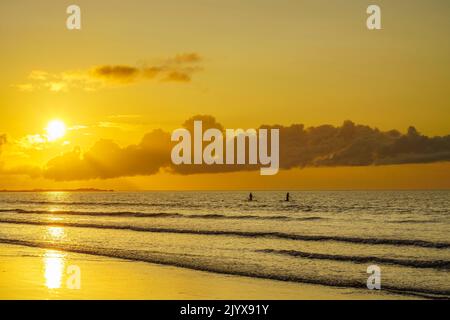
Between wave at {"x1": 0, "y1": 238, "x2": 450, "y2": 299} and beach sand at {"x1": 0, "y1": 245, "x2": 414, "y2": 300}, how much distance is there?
0.85 m

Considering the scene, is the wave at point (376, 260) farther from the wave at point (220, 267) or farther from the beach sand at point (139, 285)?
the beach sand at point (139, 285)

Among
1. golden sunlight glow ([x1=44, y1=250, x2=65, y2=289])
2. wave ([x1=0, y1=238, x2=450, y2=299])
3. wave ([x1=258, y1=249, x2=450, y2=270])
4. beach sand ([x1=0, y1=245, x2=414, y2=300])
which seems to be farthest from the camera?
wave ([x1=258, y1=249, x2=450, y2=270])

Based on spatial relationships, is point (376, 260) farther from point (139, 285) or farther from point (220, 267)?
point (139, 285)

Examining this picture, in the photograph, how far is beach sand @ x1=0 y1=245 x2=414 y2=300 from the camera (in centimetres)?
1778

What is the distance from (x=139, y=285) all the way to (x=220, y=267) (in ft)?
19.2

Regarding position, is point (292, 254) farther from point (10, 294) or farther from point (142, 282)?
point (10, 294)

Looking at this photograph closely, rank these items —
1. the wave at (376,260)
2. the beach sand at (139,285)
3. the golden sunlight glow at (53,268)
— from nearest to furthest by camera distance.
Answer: the beach sand at (139,285)
the golden sunlight glow at (53,268)
the wave at (376,260)

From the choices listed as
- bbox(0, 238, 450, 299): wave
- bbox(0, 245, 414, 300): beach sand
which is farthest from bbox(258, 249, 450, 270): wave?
bbox(0, 245, 414, 300): beach sand

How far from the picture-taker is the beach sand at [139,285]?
700 inches

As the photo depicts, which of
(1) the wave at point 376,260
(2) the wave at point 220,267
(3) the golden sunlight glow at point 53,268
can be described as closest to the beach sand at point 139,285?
(3) the golden sunlight glow at point 53,268

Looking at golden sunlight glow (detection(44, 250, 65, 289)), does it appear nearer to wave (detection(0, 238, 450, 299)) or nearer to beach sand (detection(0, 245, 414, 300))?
beach sand (detection(0, 245, 414, 300))

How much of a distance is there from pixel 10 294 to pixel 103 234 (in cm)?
2583

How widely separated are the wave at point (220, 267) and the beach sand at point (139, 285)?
855mm

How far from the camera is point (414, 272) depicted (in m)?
24.2
